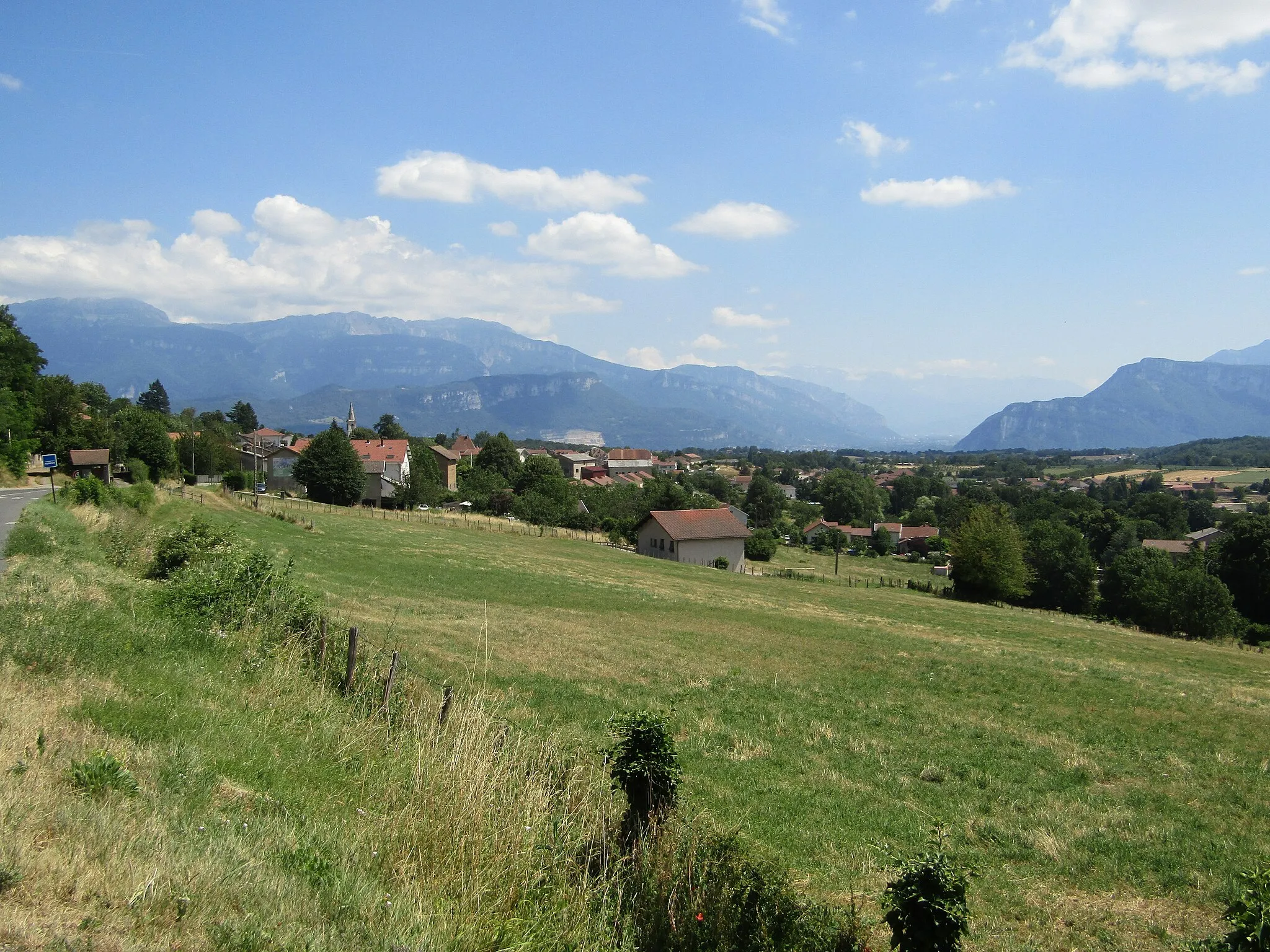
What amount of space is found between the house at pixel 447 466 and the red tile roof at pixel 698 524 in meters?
55.9

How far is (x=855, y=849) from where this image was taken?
785 centimetres

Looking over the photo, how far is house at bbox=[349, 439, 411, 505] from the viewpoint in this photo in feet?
269

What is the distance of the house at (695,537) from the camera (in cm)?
6512

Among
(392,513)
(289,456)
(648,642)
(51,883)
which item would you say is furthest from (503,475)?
(51,883)

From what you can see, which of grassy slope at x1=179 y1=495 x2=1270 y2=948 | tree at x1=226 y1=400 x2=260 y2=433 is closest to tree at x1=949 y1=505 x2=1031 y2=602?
grassy slope at x1=179 y1=495 x2=1270 y2=948

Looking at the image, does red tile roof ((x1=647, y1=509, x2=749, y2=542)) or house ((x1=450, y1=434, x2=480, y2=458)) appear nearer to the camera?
red tile roof ((x1=647, y1=509, x2=749, y2=542))

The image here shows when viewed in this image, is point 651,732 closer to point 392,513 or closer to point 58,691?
point 58,691

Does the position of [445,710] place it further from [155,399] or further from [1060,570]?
[155,399]

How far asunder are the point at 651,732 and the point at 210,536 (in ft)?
52.9

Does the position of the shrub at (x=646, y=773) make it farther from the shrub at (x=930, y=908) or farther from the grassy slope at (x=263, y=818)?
the shrub at (x=930, y=908)

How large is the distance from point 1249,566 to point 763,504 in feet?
256

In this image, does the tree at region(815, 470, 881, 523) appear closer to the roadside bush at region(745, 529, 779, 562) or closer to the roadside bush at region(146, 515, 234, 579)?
the roadside bush at region(745, 529, 779, 562)

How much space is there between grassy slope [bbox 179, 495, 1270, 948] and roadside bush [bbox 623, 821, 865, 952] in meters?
1.73

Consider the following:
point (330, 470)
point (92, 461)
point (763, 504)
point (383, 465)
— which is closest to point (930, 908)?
point (92, 461)
